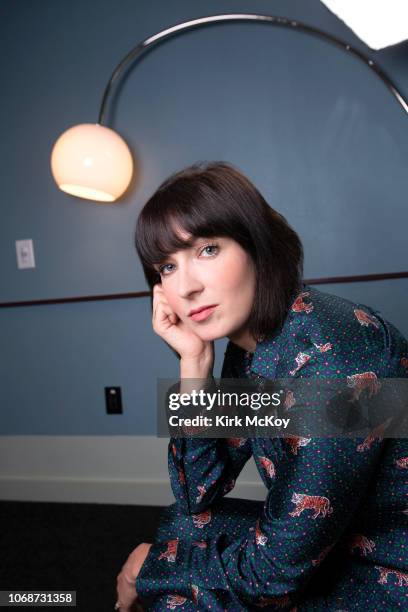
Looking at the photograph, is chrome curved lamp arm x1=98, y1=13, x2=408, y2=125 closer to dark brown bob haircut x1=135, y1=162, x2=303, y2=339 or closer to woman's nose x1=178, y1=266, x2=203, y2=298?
dark brown bob haircut x1=135, y1=162, x2=303, y2=339

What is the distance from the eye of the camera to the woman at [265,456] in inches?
32.7

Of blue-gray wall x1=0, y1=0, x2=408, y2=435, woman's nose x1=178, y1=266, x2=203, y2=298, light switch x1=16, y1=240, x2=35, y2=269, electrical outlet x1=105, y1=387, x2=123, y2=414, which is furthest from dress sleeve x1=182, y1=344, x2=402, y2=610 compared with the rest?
light switch x1=16, y1=240, x2=35, y2=269

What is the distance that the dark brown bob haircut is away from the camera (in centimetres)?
103

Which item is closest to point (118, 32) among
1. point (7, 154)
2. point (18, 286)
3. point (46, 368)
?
point (7, 154)

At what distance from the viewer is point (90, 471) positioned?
8.29 feet

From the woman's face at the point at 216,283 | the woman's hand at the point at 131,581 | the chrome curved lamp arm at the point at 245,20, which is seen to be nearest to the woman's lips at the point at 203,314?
the woman's face at the point at 216,283

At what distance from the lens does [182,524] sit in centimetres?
115

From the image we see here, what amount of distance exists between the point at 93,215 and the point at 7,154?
56cm

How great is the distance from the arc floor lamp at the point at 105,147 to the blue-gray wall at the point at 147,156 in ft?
0.40

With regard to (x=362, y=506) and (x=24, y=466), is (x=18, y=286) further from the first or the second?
(x=362, y=506)

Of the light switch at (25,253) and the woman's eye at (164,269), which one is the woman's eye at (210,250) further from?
the light switch at (25,253)

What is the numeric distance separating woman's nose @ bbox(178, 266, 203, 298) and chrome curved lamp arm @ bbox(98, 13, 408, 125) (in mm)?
1265

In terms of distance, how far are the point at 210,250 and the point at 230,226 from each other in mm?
65
